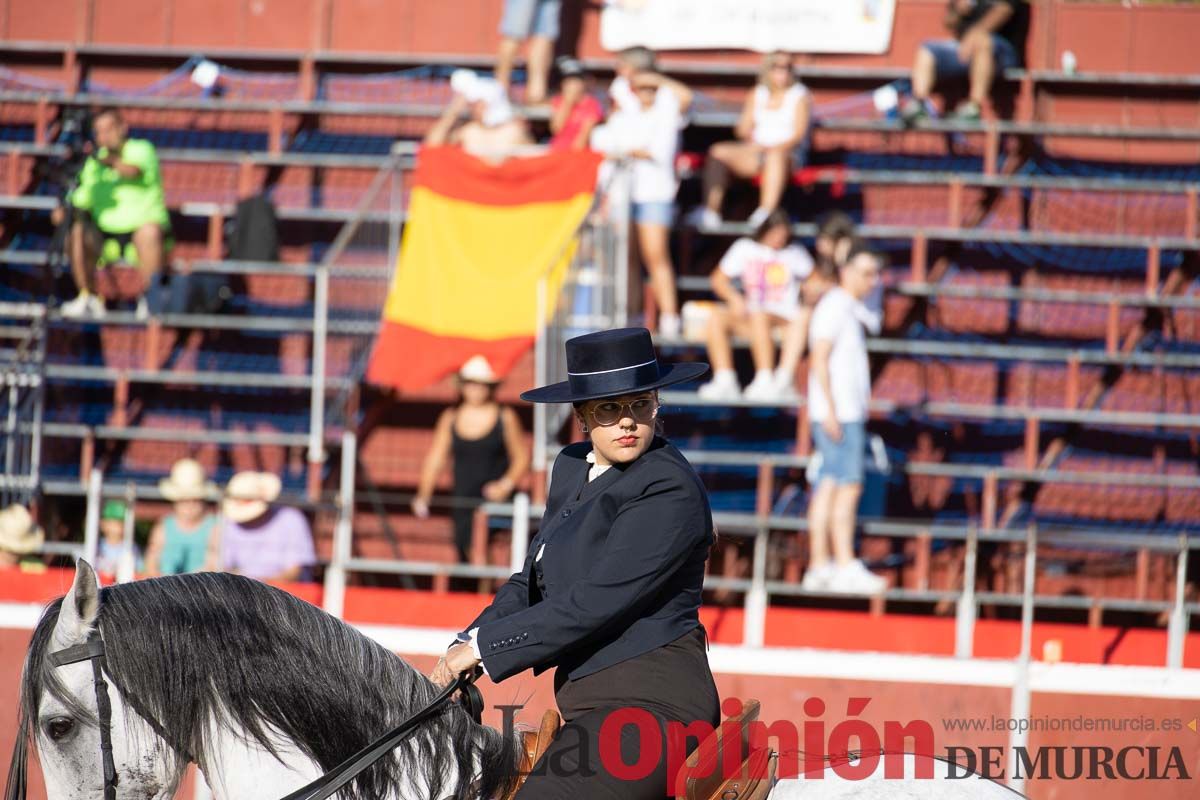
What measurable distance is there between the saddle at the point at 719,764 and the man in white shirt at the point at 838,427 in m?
4.43

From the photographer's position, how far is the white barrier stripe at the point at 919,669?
6078mm

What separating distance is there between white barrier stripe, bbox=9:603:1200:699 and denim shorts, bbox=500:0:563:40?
5527mm

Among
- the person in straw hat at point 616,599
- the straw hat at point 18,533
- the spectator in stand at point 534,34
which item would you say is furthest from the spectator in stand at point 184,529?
the person in straw hat at point 616,599

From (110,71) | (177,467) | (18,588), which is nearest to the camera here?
(18,588)

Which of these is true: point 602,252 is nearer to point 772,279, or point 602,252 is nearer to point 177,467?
point 772,279

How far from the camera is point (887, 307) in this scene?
978cm

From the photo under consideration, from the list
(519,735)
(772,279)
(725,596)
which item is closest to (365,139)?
(772,279)

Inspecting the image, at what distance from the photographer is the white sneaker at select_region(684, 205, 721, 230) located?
963 centimetres

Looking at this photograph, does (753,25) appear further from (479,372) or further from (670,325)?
(479,372)

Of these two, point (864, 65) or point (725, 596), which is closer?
point (725, 596)

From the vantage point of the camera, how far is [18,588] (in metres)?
7.33

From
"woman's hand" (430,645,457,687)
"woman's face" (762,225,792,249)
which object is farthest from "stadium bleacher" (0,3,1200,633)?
"woman's hand" (430,645,457,687)

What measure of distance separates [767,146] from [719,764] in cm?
702

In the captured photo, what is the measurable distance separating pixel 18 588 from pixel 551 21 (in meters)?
5.55
